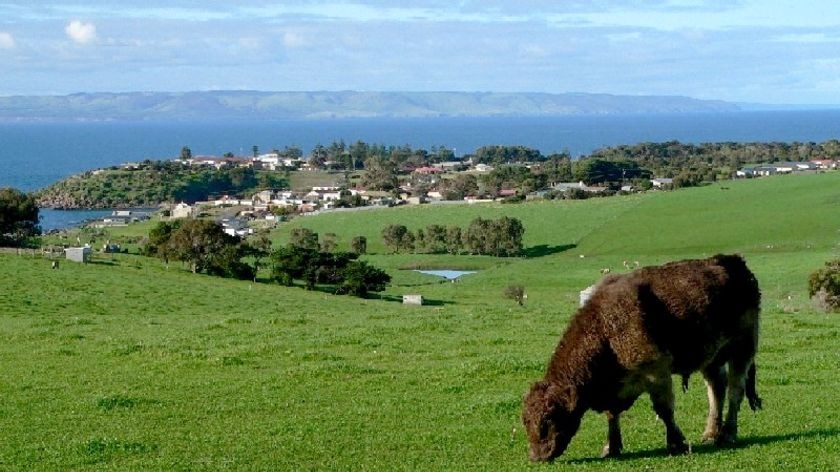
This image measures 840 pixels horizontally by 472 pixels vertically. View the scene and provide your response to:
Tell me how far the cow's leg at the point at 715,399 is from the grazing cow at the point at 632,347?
A: 58cm

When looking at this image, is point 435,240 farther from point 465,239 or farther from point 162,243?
point 162,243

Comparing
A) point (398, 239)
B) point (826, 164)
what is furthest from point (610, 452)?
point (826, 164)

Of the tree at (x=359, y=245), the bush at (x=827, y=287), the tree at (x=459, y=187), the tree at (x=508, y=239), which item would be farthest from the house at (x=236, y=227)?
the bush at (x=827, y=287)

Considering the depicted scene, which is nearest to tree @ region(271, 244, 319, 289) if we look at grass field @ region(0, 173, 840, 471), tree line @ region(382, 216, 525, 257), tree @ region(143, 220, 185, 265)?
tree @ region(143, 220, 185, 265)

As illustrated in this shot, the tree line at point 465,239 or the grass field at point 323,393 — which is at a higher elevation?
the grass field at point 323,393

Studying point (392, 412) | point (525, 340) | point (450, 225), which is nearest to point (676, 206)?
point (450, 225)

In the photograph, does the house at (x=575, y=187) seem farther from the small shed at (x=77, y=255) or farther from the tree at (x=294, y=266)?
the small shed at (x=77, y=255)

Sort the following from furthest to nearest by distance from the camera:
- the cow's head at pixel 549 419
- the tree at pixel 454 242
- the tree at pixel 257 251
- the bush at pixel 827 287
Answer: the tree at pixel 454 242 < the tree at pixel 257 251 < the bush at pixel 827 287 < the cow's head at pixel 549 419

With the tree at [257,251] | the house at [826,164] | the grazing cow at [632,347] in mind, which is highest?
the house at [826,164]

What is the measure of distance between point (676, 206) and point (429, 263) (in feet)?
116

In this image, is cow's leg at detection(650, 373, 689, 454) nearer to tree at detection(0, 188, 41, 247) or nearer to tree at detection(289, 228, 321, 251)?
tree at detection(0, 188, 41, 247)

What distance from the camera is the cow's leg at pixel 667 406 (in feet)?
39.3

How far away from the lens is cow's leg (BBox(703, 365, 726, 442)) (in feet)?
42.7

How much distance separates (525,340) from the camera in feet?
80.7
